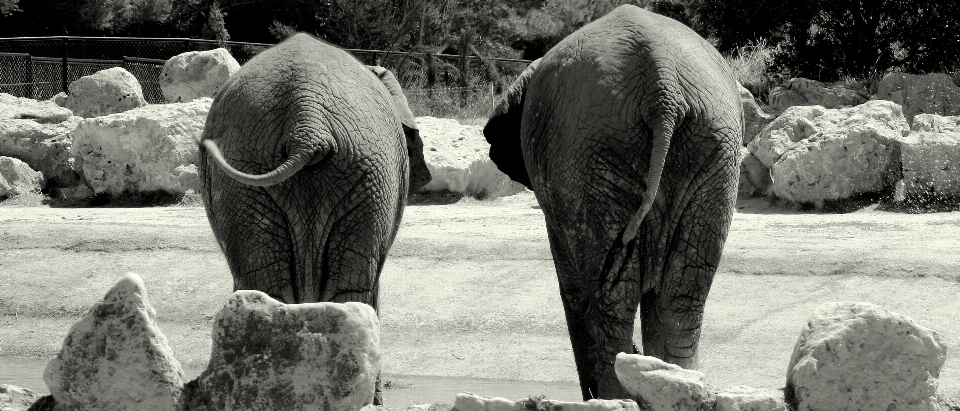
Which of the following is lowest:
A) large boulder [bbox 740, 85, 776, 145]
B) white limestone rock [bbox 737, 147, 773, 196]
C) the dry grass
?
white limestone rock [bbox 737, 147, 773, 196]

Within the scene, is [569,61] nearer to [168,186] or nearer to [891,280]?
[891,280]

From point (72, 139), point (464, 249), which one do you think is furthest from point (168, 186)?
point (464, 249)

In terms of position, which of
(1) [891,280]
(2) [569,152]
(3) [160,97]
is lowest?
(3) [160,97]

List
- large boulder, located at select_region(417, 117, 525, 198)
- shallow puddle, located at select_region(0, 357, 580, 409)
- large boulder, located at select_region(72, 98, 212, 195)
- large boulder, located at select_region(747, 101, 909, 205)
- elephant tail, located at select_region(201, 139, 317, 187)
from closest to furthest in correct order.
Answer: elephant tail, located at select_region(201, 139, 317, 187) < shallow puddle, located at select_region(0, 357, 580, 409) < large boulder, located at select_region(747, 101, 909, 205) < large boulder, located at select_region(417, 117, 525, 198) < large boulder, located at select_region(72, 98, 212, 195)

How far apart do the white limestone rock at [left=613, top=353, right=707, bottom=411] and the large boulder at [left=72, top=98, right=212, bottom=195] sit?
10.3 metres

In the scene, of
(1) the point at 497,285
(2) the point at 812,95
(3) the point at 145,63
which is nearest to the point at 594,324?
(1) the point at 497,285

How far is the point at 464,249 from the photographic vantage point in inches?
432

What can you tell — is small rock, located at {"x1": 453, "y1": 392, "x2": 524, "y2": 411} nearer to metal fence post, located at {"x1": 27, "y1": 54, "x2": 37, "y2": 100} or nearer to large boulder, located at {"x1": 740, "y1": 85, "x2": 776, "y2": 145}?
large boulder, located at {"x1": 740, "y1": 85, "x2": 776, "y2": 145}

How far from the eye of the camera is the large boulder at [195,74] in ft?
54.0

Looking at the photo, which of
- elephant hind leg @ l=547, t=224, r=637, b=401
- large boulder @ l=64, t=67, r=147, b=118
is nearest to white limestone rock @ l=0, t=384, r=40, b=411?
elephant hind leg @ l=547, t=224, r=637, b=401

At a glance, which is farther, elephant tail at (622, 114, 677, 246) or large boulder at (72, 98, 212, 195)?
large boulder at (72, 98, 212, 195)

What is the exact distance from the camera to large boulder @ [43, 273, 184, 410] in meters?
4.65

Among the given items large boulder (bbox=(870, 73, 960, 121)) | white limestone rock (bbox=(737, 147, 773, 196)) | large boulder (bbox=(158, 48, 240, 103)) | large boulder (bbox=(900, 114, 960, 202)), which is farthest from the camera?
large boulder (bbox=(158, 48, 240, 103))

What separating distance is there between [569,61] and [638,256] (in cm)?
94
